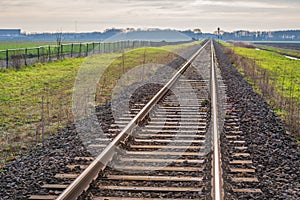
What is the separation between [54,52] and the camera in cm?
4019

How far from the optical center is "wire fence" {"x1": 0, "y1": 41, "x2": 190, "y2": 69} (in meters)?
26.9

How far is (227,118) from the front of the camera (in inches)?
401

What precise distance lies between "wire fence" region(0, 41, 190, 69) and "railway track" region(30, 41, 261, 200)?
17.9 metres

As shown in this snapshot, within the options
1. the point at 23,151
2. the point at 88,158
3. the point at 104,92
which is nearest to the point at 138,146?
the point at 88,158

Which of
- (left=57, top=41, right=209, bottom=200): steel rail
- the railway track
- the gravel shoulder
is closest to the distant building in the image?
the gravel shoulder

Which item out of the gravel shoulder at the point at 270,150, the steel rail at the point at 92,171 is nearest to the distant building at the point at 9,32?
the gravel shoulder at the point at 270,150

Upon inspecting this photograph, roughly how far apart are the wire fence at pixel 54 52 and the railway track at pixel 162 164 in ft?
58.8

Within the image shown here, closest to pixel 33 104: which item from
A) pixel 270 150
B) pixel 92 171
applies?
pixel 270 150

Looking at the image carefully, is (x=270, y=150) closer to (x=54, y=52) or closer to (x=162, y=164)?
(x=162, y=164)

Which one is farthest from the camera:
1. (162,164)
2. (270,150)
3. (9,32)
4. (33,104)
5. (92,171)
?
(9,32)

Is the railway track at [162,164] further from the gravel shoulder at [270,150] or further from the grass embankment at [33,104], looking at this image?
the grass embankment at [33,104]

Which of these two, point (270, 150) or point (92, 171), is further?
point (270, 150)

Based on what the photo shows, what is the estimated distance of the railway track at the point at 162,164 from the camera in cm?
547

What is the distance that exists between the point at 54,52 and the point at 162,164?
115 ft
